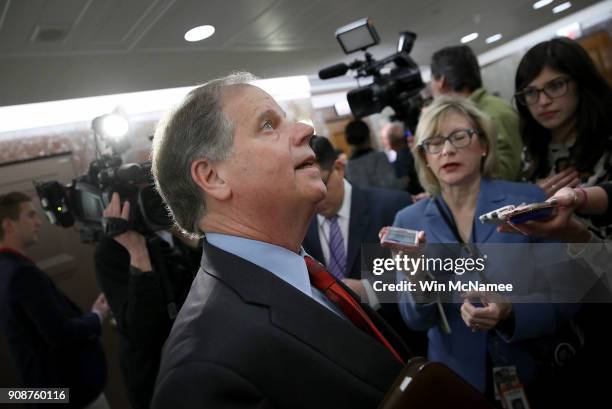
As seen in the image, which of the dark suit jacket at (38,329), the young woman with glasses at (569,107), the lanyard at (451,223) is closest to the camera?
the lanyard at (451,223)

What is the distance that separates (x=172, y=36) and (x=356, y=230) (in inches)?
62.3

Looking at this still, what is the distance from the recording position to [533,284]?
48.4 inches

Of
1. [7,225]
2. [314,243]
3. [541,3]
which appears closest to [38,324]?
[7,225]

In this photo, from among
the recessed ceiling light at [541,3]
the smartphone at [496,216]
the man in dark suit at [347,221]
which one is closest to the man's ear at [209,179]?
the smartphone at [496,216]

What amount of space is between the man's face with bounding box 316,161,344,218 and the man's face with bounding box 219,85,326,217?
990 mm

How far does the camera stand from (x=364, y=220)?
6.30ft

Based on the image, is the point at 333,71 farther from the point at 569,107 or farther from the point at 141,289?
the point at 141,289

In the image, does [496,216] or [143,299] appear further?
[143,299]

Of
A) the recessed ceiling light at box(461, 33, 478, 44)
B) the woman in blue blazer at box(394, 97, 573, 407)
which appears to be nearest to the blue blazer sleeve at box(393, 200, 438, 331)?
the woman in blue blazer at box(394, 97, 573, 407)

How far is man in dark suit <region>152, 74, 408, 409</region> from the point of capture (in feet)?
2.23

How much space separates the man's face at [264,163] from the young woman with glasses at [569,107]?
1.07m

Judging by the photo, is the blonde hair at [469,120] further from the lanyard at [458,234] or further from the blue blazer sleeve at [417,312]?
the blue blazer sleeve at [417,312]

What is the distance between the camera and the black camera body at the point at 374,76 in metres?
2.07

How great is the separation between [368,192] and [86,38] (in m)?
1.65
